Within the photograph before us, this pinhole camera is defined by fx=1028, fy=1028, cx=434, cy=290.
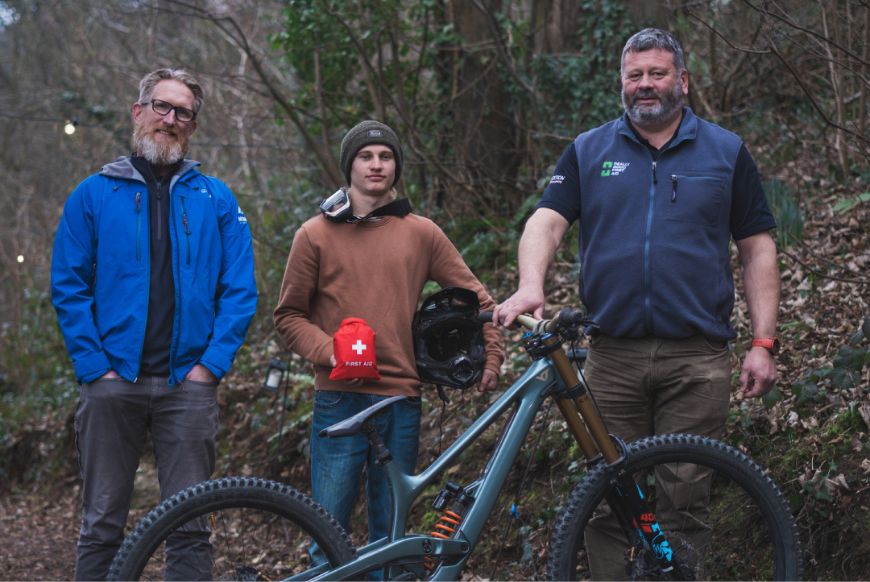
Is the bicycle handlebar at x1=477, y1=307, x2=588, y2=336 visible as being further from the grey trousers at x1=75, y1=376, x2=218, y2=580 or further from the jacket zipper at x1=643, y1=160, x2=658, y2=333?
the grey trousers at x1=75, y1=376, x2=218, y2=580

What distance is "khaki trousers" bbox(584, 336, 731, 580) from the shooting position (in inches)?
149

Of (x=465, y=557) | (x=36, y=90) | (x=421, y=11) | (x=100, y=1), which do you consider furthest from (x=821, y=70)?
(x=36, y=90)

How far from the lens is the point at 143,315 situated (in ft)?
13.3

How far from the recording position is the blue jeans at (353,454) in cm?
411

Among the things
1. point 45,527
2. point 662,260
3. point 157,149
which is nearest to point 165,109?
point 157,149

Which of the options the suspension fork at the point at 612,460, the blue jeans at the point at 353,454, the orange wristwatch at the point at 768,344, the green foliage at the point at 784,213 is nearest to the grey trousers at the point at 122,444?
the blue jeans at the point at 353,454

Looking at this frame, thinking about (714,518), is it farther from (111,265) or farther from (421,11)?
(421,11)

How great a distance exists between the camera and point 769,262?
157 inches

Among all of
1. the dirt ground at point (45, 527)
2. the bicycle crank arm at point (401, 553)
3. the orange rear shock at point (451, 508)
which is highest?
the orange rear shock at point (451, 508)

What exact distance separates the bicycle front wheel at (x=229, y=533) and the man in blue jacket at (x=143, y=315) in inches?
17.7

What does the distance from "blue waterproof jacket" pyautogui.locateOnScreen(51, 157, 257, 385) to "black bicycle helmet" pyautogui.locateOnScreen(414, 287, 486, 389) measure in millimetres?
744

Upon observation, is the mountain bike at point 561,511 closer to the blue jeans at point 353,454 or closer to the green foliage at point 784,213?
the blue jeans at point 353,454

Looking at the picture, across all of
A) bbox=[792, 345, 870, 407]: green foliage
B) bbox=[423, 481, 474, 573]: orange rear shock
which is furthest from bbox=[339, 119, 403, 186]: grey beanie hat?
bbox=[792, 345, 870, 407]: green foliage

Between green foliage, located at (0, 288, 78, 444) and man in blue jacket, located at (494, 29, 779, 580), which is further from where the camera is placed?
green foliage, located at (0, 288, 78, 444)
